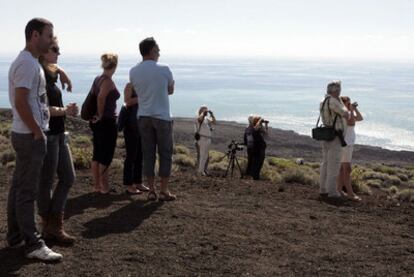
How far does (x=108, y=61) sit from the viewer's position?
7164 millimetres

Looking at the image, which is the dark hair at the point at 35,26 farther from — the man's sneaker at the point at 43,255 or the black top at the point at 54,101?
the man's sneaker at the point at 43,255

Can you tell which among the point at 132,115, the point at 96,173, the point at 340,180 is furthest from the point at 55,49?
the point at 340,180

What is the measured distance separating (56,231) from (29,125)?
130 centimetres

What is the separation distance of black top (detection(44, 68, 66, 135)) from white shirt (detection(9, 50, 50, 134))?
29 centimetres

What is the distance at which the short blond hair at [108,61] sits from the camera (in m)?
7.17

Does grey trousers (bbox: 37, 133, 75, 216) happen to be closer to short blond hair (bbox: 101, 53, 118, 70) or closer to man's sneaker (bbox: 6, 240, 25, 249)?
man's sneaker (bbox: 6, 240, 25, 249)

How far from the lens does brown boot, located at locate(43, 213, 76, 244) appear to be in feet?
17.8

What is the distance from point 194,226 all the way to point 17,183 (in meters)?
2.29

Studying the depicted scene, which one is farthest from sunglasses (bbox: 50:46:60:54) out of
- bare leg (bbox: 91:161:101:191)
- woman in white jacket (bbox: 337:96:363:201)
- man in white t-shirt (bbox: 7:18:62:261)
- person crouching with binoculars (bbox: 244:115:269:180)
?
person crouching with binoculars (bbox: 244:115:269:180)

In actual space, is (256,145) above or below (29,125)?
below

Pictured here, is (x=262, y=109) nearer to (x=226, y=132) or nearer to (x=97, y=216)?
(x=226, y=132)

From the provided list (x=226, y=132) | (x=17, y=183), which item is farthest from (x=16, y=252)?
(x=226, y=132)

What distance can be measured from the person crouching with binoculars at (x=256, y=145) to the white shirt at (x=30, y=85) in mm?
8918

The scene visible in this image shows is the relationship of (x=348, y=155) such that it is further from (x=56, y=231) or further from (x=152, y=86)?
(x=56, y=231)
